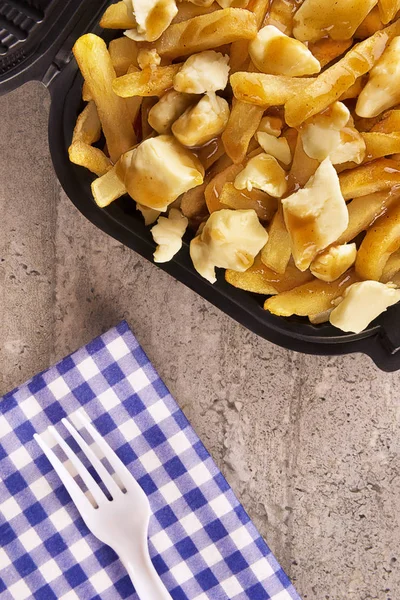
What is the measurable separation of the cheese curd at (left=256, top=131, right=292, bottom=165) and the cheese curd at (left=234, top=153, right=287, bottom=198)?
1 cm

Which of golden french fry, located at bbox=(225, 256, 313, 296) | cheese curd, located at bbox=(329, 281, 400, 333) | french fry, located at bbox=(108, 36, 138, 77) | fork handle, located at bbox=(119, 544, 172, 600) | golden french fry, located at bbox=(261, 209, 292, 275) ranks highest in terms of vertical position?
french fry, located at bbox=(108, 36, 138, 77)

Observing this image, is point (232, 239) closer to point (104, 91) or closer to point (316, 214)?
point (316, 214)

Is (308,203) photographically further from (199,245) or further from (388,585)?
(388,585)

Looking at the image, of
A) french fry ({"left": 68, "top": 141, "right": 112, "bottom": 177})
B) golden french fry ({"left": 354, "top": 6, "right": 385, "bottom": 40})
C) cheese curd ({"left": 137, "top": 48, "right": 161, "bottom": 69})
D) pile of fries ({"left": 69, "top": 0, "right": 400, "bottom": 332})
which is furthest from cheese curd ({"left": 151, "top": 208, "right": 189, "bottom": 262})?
golden french fry ({"left": 354, "top": 6, "right": 385, "bottom": 40})

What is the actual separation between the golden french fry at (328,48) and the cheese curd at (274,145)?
0.44ft

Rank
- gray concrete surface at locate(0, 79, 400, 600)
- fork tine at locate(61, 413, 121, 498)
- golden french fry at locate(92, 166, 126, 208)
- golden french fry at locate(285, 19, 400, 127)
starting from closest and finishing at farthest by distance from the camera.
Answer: golden french fry at locate(285, 19, 400, 127)
golden french fry at locate(92, 166, 126, 208)
fork tine at locate(61, 413, 121, 498)
gray concrete surface at locate(0, 79, 400, 600)

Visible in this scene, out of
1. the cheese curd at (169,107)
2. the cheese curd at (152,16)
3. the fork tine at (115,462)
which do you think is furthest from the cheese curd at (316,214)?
the fork tine at (115,462)

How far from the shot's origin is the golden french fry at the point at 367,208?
3.52 ft

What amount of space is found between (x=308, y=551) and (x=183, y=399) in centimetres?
40

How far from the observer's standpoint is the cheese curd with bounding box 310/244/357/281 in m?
1.08

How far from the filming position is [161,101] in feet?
3.57

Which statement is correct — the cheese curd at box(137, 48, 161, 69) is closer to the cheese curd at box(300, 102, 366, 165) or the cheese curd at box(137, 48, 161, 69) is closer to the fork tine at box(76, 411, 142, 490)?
the cheese curd at box(300, 102, 366, 165)

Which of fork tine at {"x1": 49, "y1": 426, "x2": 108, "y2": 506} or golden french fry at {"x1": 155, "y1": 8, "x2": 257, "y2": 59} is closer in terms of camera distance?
golden french fry at {"x1": 155, "y1": 8, "x2": 257, "y2": 59}

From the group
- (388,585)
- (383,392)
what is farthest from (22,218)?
(388,585)
